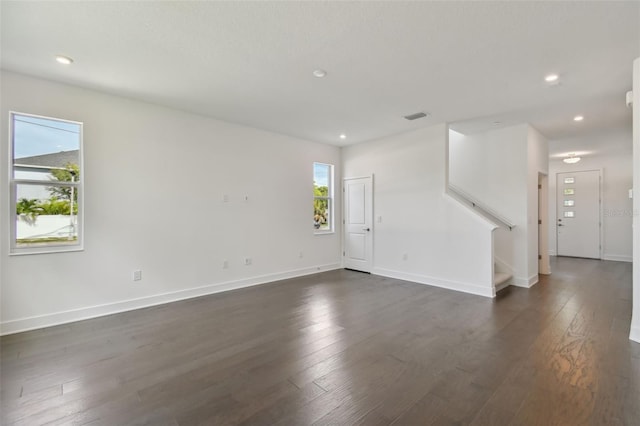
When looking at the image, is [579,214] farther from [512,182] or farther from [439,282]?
[439,282]

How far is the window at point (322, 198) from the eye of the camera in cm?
623

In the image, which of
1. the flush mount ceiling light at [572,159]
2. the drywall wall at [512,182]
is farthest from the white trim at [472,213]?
the flush mount ceiling light at [572,159]

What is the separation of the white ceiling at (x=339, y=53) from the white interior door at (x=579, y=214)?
469 centimetres

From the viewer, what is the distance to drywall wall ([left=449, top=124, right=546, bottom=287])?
191 inches

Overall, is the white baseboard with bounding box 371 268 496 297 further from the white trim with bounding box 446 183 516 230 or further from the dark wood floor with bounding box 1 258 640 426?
the white trim with bounding box 446 183 516 230

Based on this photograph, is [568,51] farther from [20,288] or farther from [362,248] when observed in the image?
[20,288]

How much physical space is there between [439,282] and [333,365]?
127 inches

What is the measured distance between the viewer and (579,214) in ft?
26.1

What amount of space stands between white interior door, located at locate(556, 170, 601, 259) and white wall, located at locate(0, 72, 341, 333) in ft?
26.4

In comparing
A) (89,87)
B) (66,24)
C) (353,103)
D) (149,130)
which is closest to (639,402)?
(353,103)

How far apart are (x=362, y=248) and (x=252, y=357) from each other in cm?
401

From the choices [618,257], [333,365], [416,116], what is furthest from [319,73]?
[618,257]

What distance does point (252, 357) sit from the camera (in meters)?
2.52

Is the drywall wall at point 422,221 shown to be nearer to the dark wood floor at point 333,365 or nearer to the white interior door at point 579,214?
the dark wood floor at point 333,365
